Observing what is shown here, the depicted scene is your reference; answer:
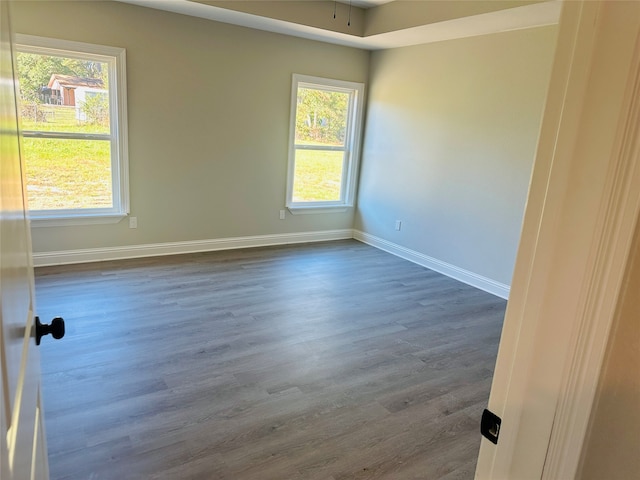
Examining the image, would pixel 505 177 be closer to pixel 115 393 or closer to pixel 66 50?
pixel 115 393

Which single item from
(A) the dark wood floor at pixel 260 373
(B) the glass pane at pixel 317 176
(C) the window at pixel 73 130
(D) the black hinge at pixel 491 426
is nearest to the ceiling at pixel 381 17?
(C) the window at pixel 73 130

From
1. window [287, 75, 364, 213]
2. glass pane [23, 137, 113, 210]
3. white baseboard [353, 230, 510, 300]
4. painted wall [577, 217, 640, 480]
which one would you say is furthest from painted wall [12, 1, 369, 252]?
painted wall [577, 217, 640, 480]

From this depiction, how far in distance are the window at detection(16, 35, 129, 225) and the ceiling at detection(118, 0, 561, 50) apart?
2.57 feet

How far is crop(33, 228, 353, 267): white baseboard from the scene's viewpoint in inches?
172

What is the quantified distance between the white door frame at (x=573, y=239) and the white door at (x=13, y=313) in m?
0.75

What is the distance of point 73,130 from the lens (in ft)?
13.7

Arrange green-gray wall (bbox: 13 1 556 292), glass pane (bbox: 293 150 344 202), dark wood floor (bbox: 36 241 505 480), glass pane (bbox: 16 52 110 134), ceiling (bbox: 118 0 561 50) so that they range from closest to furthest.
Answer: dark wood floor (bbox: 36 241 505 480) < ceiling (bbox: 118 0 561 50) < glass pane (bbox: 16 52 110 134) < green-gray wall (bbox: 13 1 556 292) < glass pane (bbox: 293 150 344 202)

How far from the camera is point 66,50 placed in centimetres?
396

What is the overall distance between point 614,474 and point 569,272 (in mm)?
336

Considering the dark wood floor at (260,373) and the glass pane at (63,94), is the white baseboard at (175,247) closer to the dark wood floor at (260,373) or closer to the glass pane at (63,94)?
the dark wood floor at (260,373)

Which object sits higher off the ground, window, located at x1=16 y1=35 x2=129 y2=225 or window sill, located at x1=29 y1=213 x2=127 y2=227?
window, located at x1=16 y1=35 x2=129 y2=225

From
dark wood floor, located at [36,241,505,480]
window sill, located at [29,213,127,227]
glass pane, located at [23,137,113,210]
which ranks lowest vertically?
dark wood floor, located at [36,241,505,480]

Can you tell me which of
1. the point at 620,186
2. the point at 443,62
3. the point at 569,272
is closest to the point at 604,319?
the point at 569,272

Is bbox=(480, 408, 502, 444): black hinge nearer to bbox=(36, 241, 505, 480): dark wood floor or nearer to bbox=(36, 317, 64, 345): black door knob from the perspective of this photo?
bbox=(36, 317, 64, 345): black door knob
